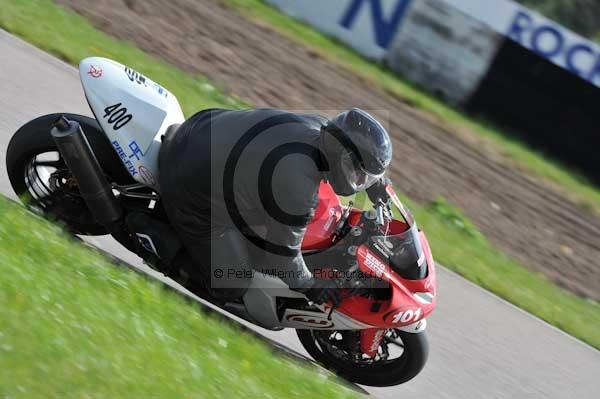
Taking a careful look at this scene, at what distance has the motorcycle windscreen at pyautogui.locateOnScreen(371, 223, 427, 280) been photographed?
559 centimetres

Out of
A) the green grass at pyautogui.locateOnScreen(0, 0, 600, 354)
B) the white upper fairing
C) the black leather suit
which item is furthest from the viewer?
the green grass at pyautogui.locateOnScreen(0, 0, 600, 354)

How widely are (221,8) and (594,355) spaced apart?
8947mm

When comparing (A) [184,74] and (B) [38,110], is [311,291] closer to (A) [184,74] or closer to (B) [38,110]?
(B) [38,110]

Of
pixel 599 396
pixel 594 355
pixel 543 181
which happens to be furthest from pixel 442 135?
pixel 599 396

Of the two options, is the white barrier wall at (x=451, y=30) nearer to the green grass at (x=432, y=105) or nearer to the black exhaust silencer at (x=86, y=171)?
the green grass at (x=432, y=105)

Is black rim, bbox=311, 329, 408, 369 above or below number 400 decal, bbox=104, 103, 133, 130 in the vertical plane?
below

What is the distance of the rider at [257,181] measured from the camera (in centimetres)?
Answer: 513

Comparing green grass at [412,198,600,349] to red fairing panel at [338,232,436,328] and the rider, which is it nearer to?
red fairing panel at [338,232,436,328]

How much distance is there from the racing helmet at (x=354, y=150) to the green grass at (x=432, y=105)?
31.8 feet

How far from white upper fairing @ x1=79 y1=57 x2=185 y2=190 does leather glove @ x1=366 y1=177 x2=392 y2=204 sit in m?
1.30

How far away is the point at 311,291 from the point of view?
216 inches

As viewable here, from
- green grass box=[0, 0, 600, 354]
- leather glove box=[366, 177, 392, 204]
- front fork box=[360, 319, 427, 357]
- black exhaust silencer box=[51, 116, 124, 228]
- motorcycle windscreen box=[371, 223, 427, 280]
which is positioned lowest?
green grass box=[0, 0, 600, 354]

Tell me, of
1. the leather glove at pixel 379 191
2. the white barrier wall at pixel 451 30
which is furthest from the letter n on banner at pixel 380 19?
the leather glove at pixel 379 191

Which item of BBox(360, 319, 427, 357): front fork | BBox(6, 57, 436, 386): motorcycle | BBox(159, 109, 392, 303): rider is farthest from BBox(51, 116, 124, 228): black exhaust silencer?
BBox(360, 319, 427, 357): front fork
